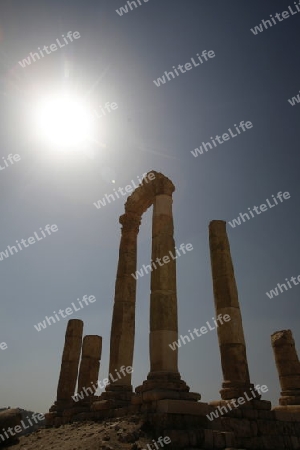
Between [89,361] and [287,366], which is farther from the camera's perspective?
[89,361]

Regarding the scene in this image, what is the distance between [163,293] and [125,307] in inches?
195

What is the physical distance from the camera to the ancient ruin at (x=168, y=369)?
10.8m

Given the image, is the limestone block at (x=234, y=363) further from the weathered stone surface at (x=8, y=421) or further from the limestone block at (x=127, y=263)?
the weathered stone surface at (x=8, y=421)

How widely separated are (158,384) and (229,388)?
3.48 meters

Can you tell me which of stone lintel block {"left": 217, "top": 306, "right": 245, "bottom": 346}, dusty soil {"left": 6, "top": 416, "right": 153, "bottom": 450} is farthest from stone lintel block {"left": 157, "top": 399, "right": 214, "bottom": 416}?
stone lintel block {"left": 217, "top": 306, "right": 245, "bottom": 346}

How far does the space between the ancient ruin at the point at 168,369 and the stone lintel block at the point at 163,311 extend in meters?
0.04

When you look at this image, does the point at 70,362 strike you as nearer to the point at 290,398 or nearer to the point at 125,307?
the point at 125,307

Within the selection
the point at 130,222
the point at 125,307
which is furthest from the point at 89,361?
the point at 130,222

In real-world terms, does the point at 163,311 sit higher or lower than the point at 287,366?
higher

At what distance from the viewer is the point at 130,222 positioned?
68.6ft

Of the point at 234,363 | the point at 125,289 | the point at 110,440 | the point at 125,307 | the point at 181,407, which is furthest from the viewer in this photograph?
the point at 125,289

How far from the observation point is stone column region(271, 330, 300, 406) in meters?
17.2

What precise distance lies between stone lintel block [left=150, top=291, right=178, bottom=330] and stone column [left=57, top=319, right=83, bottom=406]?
36.4 ft

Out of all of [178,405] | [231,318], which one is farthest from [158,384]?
[231,318]
